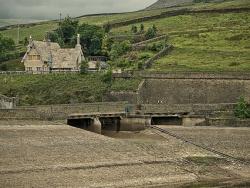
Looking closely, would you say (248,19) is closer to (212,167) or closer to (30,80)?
(30,80)

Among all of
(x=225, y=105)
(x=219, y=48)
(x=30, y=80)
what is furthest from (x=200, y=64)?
(x=30, y=80)

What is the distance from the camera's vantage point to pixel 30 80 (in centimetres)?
8988

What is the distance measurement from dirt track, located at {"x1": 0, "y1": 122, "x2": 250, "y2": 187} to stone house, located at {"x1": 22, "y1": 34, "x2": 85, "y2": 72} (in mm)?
36103

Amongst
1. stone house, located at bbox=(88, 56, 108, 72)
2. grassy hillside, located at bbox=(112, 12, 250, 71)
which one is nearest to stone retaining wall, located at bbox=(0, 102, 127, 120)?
grassy hillside, located at bbox=(112, 12, 250, 71)

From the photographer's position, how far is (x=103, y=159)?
50156mm

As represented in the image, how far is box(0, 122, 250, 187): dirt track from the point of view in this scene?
4378 cm

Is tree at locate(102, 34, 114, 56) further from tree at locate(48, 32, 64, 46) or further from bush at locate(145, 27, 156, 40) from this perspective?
tree at locate(48, 32, 64, 46)

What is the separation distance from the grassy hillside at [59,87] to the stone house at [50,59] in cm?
862

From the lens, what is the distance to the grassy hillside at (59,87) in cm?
8356

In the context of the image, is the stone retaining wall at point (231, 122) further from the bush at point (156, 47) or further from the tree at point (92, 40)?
the tree at point (92, 40)

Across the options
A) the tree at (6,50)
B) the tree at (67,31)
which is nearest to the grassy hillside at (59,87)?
the tree at (6,50)

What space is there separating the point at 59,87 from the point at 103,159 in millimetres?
37705

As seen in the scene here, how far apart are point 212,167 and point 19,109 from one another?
23408mm

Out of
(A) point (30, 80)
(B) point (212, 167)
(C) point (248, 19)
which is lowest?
(B) point (212, 167)
